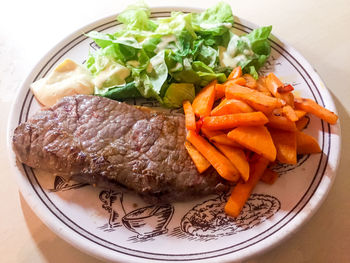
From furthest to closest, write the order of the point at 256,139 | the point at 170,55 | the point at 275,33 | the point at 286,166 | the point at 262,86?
the point at 275,33 → the point at 170,55 → the point at 262,86 → the point at 286,166 → the point at 256,139

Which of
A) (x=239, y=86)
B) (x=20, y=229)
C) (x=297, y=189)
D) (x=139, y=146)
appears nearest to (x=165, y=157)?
(x=139, y=146)

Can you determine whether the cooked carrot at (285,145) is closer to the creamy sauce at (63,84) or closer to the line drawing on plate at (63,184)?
the line drawing on plate at (63,184)

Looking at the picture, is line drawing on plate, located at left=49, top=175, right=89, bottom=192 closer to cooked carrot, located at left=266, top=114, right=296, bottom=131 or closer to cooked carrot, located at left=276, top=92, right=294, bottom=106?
cooked carrot, located at left=266, top=114, right=296, bottom=131

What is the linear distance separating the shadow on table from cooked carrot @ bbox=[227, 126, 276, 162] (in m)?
1.30

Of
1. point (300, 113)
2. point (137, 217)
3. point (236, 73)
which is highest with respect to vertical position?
point (236, 73)

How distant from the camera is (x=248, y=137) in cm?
225

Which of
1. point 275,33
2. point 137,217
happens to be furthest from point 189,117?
point 275,33

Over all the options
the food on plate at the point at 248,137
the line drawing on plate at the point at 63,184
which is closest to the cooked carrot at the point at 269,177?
the food on plate at the point at 248,137

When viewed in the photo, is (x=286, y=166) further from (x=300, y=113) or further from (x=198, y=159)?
(x=198, y=159)

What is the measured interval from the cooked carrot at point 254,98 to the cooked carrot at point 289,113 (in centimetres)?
7

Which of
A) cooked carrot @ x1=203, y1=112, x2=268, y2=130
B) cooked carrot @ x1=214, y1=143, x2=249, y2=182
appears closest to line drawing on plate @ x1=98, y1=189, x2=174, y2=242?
cooked carrot @ x1=214, y1=143, x2=249, y2=182

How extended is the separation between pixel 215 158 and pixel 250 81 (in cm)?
92

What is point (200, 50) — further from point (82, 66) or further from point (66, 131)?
point (66, 131)

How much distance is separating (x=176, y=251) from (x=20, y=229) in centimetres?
120
